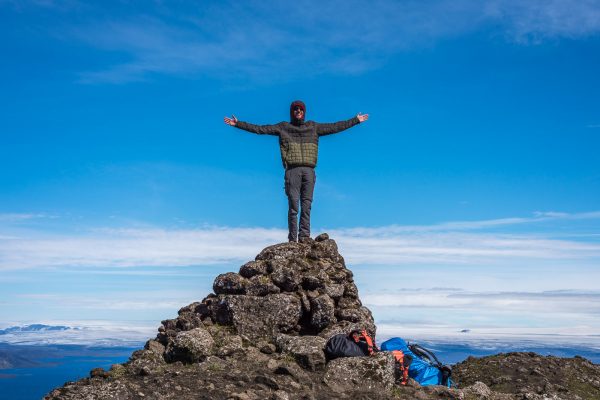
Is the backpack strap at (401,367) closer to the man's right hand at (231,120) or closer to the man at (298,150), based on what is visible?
the man at (298,150)

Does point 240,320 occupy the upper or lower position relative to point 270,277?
lower

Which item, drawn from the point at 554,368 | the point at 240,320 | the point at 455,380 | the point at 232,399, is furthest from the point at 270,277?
the point at 554,368

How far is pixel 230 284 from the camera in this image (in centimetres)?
2653

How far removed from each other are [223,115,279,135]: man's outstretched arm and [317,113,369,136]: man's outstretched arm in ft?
7.05

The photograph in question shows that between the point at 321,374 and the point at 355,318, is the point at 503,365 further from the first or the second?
the point at 321,374

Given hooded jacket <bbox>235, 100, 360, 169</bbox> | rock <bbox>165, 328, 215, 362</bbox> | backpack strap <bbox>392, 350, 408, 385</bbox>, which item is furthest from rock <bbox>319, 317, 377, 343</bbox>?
hooded jacket <bbox>235, 100, 360, 169</bbox>

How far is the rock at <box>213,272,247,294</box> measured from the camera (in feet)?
86.3

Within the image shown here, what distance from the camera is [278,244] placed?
2886cm

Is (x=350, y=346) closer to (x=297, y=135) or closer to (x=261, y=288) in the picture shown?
(x=261, y=288)

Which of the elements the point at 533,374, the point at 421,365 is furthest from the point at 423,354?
the point at 533,374

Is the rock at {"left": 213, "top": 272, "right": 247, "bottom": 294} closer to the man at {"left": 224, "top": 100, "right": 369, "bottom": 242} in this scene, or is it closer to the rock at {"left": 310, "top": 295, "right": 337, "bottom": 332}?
the rock at {"left": 310, "top": 295, "right": 337, "bottom": 332}

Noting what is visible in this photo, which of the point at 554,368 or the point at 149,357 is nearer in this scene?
the point at 149,357

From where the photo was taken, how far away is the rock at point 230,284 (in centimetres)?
2631

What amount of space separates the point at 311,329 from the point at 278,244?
4756 mm
